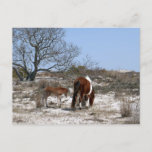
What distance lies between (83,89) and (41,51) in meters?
0.53

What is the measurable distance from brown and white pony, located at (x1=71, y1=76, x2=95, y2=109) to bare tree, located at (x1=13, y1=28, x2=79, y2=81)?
181 millimetres

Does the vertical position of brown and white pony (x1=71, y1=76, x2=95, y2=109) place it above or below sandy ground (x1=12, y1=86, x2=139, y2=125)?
above

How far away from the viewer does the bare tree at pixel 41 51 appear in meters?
3.31

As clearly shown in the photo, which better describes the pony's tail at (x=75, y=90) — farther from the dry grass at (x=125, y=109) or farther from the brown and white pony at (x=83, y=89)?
the dry grass at (x=125, y=109)

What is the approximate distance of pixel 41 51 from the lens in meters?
3.37

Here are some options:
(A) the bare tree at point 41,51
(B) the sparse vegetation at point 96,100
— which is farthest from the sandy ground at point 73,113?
(A) the bare tree at point 41,51

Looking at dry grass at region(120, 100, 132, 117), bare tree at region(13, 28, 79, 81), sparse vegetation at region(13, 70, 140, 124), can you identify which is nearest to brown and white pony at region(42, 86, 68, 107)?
sparse vegetation at region(13, 70, 140, 124)

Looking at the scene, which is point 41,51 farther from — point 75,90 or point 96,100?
point 96,100

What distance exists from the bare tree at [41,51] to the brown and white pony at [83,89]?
0.59 feet

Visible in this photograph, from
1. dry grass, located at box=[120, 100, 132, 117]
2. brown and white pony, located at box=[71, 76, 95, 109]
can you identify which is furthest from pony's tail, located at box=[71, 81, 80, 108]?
dry grass, located at box=[120, 100, 132, 117]

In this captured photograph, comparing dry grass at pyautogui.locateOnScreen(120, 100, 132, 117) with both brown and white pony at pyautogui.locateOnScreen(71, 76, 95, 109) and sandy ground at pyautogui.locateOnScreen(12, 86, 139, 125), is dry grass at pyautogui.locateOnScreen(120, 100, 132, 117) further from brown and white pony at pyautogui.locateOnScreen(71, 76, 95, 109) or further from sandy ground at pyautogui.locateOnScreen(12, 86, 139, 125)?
brown and white pony at pyautogui.locateOnScreen(71, 76, 95, 109)

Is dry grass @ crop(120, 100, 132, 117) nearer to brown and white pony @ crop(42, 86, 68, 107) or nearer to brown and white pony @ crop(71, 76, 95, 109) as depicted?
brown and white pony @ crop(71, 76, 95, 109)

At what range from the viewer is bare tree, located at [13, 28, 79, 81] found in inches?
130

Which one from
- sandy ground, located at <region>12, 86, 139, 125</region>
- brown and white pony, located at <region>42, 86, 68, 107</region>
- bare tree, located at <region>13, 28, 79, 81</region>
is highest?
bare tree, located at <region>13, 28, 79, 81</region>
